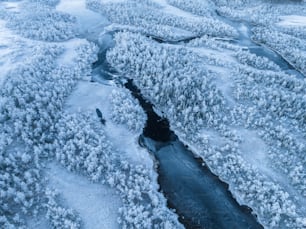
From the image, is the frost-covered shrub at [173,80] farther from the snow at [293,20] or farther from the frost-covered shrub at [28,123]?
the snow at [293,20]

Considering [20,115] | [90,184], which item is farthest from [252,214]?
[20,115]

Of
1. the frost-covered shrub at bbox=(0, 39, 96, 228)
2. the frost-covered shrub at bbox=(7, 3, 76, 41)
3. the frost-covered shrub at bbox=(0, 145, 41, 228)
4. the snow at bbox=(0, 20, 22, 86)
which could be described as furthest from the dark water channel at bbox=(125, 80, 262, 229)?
the frost-covered shrub at bbox=(7, 3, 76, 41)

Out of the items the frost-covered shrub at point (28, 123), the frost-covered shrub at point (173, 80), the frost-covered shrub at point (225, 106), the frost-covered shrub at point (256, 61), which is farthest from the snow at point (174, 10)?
the frost-covered shrub at point (28, 123)

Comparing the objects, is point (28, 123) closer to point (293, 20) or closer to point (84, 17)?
point (84, 17)

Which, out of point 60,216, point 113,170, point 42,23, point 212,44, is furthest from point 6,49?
point 212,44

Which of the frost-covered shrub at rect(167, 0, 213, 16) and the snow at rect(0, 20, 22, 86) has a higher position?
the frost-covered shrub at rect(167, 0, 213, 16)

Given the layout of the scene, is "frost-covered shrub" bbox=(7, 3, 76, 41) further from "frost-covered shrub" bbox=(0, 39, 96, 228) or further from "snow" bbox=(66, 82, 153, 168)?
"snow" bbox=(66, 82, 153, 168)
